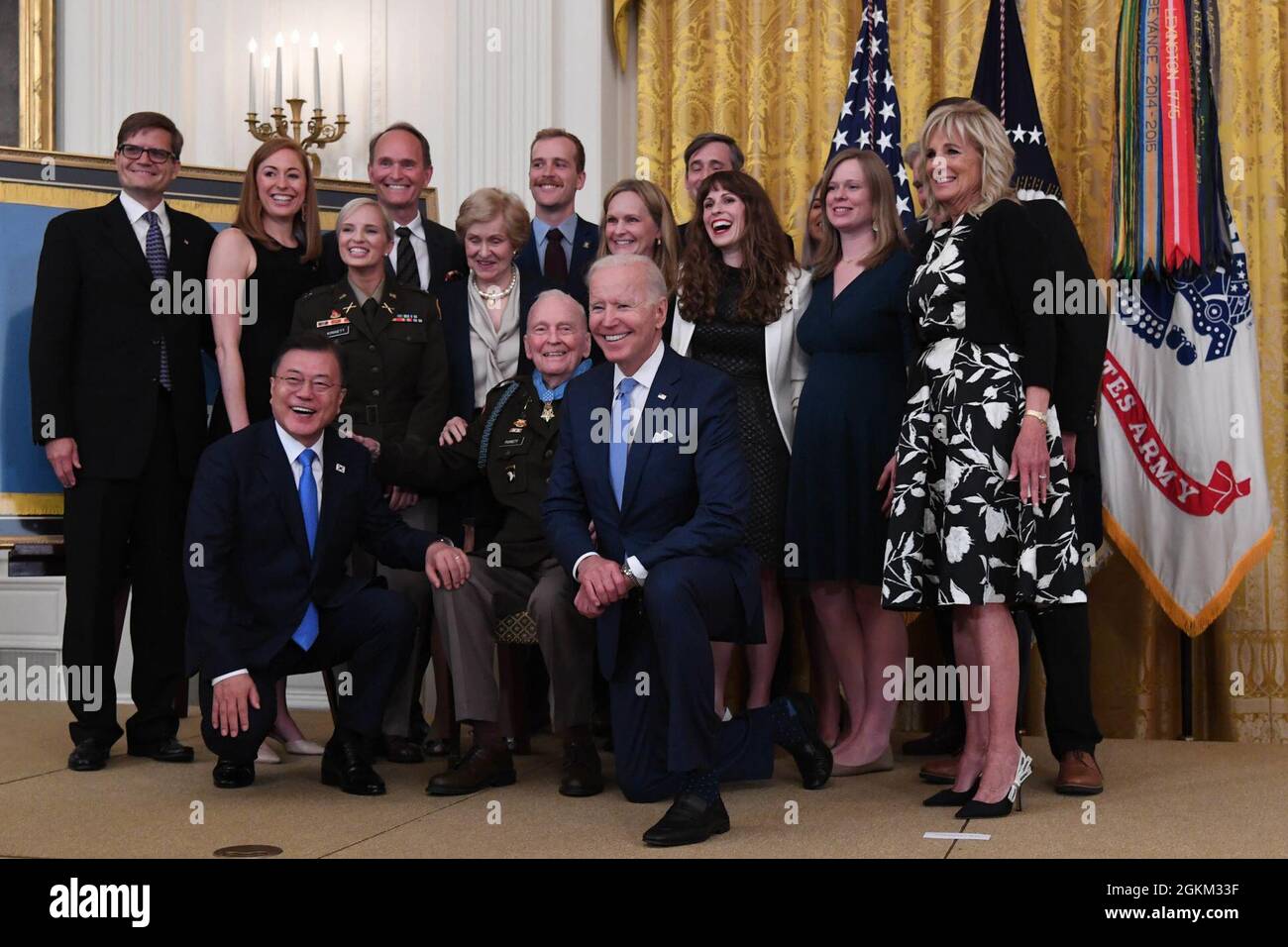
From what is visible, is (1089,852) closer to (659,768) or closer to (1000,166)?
(659,768)

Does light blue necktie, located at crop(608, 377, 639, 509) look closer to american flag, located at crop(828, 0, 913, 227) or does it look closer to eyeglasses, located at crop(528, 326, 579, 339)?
eyeglasses, located at crop(528, 326, 579, 339)

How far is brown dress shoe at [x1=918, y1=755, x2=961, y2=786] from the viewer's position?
3.61m

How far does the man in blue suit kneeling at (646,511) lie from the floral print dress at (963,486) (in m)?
0.40

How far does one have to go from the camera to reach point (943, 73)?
4.98 m

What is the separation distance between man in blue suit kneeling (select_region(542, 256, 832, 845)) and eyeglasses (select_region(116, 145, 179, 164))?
141 centimetres

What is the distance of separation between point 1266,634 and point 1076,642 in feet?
5.16

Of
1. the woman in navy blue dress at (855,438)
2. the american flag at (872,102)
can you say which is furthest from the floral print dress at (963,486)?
the american flag at (872,102)

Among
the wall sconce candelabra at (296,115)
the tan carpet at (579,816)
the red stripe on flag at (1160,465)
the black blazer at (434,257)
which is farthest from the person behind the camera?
the wall sconce candelabra at (296,115)

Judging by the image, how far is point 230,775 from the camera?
3.55 metres

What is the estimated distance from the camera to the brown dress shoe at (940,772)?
11.8ft

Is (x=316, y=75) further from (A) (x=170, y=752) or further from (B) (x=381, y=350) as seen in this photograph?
(A) (x=170, y=752)

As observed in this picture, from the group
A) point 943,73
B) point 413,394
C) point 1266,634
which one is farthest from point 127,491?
point 1266,634

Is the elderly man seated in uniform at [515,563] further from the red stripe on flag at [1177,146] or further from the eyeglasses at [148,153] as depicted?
the red stripe on flag at [1177,146]

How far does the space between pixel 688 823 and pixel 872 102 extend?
2758 mm
